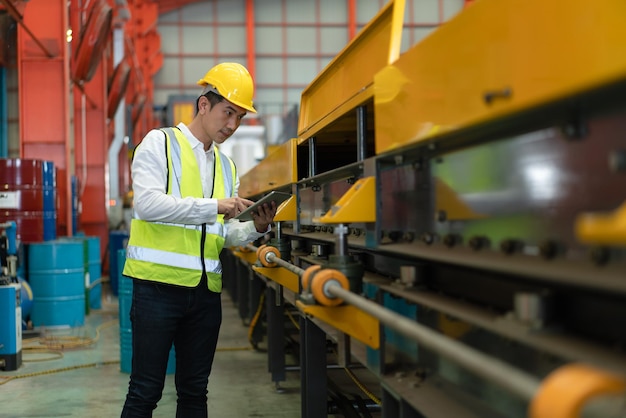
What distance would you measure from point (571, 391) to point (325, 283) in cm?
121

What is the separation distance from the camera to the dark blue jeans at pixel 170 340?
285 centimetres

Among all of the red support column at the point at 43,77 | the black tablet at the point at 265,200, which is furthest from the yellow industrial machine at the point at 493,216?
the red support column at the point at 43,77

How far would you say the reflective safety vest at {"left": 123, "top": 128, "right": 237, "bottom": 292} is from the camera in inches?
113

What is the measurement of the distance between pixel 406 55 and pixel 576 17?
0.78 metres

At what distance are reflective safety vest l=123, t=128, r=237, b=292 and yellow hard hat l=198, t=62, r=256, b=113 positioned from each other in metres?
0.28

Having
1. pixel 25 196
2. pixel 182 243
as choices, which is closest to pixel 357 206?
pixel 182 243

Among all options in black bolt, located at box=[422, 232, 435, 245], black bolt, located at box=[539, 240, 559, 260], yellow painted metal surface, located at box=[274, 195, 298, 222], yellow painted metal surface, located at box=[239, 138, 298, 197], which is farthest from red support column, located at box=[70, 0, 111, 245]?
black bolt, located at box=[539, 240, 559, 260]

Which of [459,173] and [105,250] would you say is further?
[105,250]

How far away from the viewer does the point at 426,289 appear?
1955 millimetres

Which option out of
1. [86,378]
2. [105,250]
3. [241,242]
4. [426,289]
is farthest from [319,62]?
[426,289]

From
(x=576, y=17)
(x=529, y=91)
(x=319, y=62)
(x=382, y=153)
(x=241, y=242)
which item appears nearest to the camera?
(x=576, y=17)

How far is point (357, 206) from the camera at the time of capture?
2133mm

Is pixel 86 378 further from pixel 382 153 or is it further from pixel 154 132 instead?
pixel 382 153

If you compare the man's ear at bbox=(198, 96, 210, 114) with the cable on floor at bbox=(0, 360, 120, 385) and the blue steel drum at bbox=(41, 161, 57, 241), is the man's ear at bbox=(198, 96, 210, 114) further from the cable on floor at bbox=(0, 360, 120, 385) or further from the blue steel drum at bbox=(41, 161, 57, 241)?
the blue steel drum at bbox=(41, 161, 57, 241)
